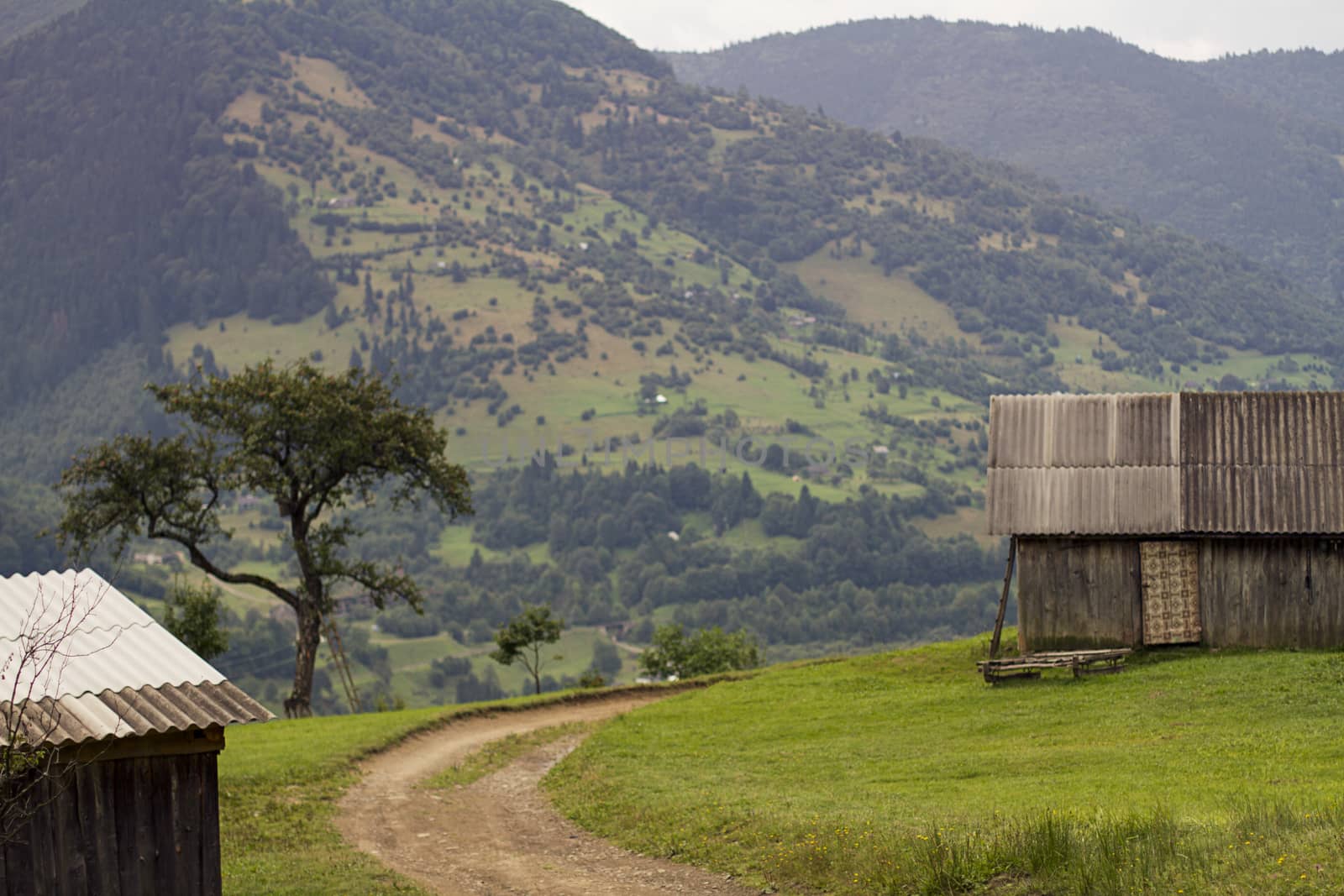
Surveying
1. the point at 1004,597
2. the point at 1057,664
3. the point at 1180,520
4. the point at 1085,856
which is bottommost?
the point at 1057,664

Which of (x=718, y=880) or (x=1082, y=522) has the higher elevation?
(x=1082, y=522)

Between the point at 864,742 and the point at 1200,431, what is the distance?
13874 mm

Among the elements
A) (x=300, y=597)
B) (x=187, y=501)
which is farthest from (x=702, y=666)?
(x=187, y=501)

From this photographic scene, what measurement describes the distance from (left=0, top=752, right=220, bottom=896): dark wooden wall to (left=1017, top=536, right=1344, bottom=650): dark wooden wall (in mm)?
26298

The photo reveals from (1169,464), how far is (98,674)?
2897 centimetres

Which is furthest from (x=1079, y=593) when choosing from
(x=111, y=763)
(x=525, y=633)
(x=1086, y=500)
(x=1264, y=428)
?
(x=111, y=763)

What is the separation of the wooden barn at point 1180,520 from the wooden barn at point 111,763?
26131mm

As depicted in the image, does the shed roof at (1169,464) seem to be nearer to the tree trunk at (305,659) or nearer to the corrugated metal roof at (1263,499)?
the corrugated metal roof at (1263,499)

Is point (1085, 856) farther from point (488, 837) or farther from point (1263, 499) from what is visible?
point (1263, 499)

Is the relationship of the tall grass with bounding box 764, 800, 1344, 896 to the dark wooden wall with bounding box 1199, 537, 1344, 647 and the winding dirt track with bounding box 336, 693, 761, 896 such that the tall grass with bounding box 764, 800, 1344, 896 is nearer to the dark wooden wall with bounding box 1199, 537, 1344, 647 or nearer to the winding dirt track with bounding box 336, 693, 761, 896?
the winding dirt track with bounding box 336, 693, 761, 896

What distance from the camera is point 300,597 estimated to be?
171 ft

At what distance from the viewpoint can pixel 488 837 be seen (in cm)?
2575

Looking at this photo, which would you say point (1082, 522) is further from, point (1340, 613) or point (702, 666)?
point (702, 666)

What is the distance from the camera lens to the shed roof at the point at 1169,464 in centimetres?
3606
